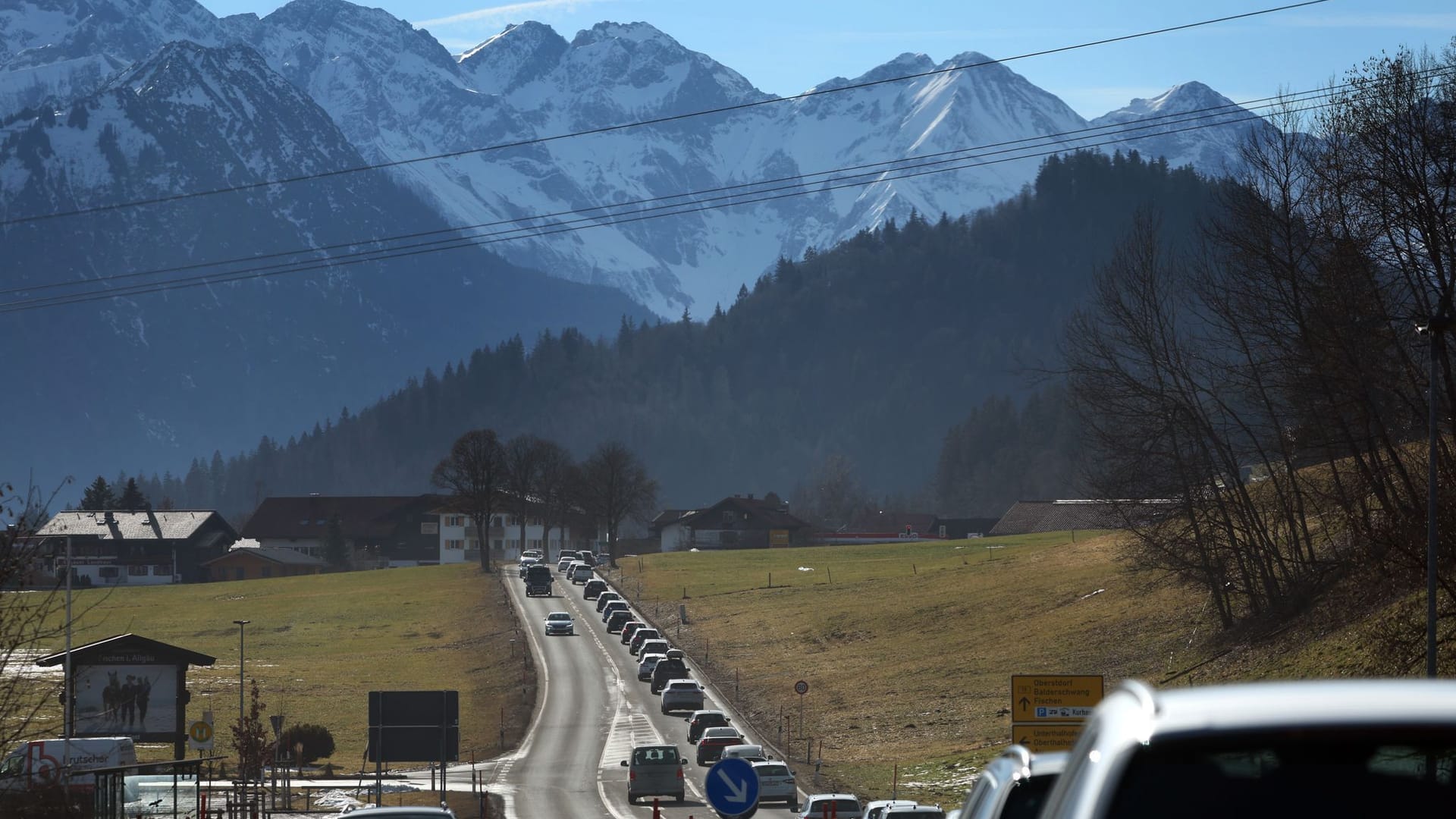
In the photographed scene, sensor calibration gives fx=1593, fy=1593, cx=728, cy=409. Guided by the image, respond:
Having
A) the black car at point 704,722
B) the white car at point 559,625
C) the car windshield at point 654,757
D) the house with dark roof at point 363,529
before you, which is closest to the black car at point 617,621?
the white car at point 559,625

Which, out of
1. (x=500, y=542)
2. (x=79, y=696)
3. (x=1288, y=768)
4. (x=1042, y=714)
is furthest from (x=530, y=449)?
(x=1288, y=768)

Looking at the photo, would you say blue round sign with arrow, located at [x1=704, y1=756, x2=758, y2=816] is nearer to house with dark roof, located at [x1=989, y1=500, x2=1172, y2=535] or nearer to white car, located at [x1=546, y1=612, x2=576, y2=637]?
white car, located at [x1=546, y1=612, x2=576, y2=637]

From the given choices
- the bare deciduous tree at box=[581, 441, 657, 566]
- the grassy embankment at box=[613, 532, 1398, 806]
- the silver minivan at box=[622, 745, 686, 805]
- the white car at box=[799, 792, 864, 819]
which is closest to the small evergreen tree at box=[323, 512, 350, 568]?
the bare deciduous tree at box=[581, 441, 657, 566]

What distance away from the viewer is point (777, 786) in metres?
35.8

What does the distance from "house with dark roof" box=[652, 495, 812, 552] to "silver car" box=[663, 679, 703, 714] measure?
10184 cm

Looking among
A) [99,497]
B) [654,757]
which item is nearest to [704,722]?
[654,757]

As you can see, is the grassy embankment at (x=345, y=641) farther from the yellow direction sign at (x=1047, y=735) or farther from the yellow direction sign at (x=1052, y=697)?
the yellow direction sign at (x=1052, y=697)

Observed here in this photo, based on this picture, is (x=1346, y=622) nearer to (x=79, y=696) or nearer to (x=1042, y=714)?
(x=1042, y=714)

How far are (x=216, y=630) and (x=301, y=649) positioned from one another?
1098 centimetres

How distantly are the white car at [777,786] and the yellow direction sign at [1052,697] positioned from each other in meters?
11.3

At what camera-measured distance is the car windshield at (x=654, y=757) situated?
A: 126 feet

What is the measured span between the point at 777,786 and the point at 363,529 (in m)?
142

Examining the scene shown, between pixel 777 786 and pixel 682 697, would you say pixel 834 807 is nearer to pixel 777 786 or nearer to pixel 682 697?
pixel 777 786

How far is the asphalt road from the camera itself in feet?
125
